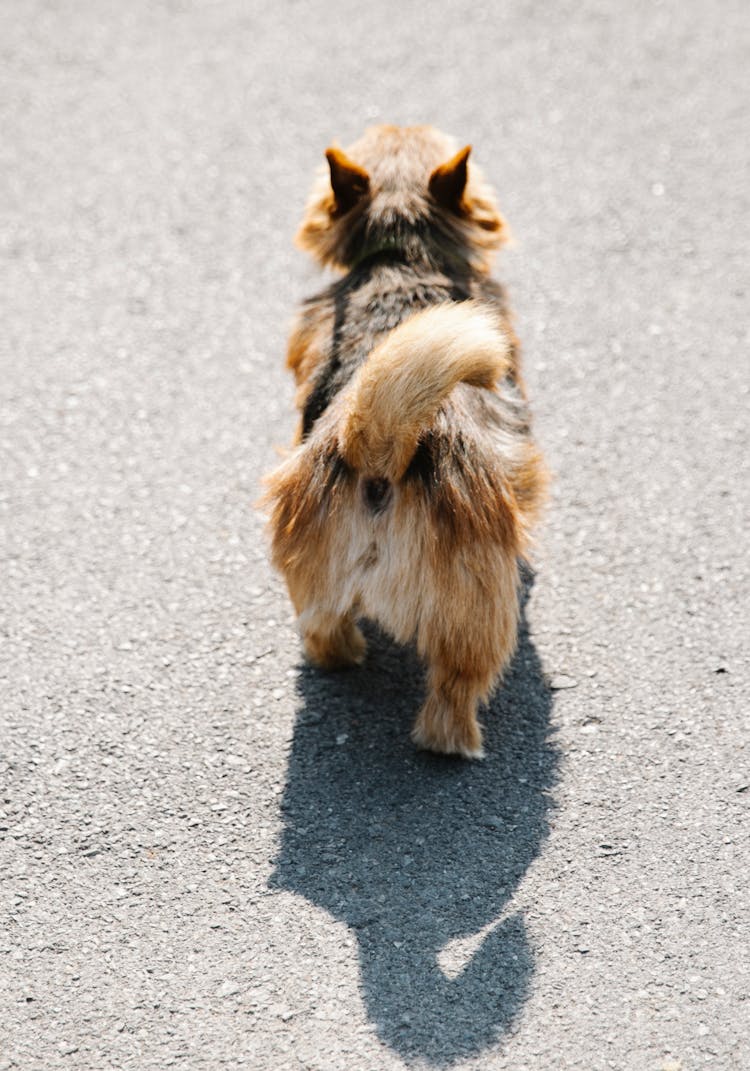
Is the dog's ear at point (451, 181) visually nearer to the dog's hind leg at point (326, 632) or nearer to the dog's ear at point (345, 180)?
the dog's ear at point (345, 180)

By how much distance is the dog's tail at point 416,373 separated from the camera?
9.43 ft

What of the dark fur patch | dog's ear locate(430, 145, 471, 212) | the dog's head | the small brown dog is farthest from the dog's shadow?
dog's ear locate(430, 145, 471, 212)

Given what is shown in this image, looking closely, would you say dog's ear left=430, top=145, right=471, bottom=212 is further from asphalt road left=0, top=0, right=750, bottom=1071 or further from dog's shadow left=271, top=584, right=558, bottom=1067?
dog's shadow left=271, top=584, right=558, bottom=1067

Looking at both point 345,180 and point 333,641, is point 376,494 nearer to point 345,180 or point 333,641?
point 333,641

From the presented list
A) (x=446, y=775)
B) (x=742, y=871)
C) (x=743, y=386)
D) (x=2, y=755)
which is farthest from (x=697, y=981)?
(x=743, y=386)

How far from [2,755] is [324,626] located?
98 centimetres

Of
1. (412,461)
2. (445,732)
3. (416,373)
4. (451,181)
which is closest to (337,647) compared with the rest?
(445,732)

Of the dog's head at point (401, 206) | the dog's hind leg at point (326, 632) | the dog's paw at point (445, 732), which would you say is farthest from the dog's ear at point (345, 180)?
the dog's paw at point (445, 732)

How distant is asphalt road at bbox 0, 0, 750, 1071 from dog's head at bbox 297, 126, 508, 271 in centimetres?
96

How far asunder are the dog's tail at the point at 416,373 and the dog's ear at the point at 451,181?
2.92 ft

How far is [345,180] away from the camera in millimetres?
3779

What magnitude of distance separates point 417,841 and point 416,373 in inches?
48.5

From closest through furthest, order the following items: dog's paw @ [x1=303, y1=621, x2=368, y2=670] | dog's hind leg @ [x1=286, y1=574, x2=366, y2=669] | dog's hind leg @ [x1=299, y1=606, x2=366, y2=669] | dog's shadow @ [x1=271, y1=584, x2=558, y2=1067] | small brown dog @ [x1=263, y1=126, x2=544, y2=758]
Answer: dog's shadow @ [x1=271, y1=584, x2=558, y2=1067] → small brown dog @ [x1=263, y1=126, x2=544, y2=758] → dog's hind leg @ [x1=286, y1=574, x2=366, y2=669] → dog's hind leg @ [x1=299, y1=606, x2=366, y2=669] → dog's paw @ [x1=303, y1=621, x2=368, y2=670]

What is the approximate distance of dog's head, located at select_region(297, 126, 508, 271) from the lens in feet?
12.4
